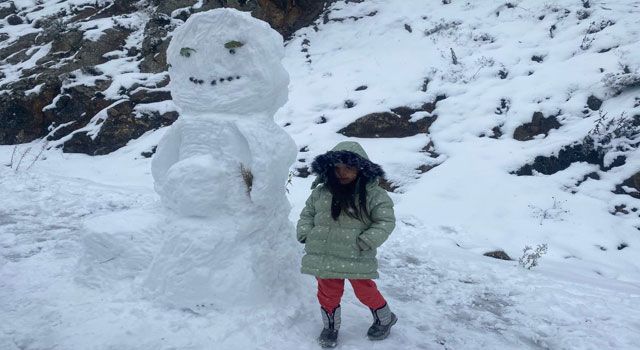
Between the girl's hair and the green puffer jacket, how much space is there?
0.07ft

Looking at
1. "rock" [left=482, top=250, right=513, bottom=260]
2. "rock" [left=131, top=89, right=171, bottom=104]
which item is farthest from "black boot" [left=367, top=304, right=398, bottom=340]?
"rock" [left=131, top=89, right=171, bottom=104]

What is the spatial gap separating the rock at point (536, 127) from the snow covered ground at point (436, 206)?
12cm

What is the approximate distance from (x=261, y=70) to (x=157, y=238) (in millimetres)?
1552

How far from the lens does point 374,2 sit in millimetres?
11672

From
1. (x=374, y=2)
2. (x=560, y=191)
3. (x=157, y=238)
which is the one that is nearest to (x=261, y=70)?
(x=157, y=238)

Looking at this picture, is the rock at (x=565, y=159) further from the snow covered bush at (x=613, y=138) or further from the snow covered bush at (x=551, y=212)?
the snow covered bush at (x=551, y=212)

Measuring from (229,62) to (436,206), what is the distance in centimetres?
353

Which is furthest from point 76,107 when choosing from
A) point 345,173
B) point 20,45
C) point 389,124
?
point 345,173

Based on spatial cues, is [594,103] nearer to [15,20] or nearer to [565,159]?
[565,159]

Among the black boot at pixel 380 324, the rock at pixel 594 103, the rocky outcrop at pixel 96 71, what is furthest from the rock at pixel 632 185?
the rocky outcrop at pixel 96 71

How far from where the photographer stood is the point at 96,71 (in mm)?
10227

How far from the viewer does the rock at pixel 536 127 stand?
21.3 ft

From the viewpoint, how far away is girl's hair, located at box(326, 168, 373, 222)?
2.57m

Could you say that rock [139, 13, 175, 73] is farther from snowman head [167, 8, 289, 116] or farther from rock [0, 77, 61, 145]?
snowman head [167, 8, 289, 116]
